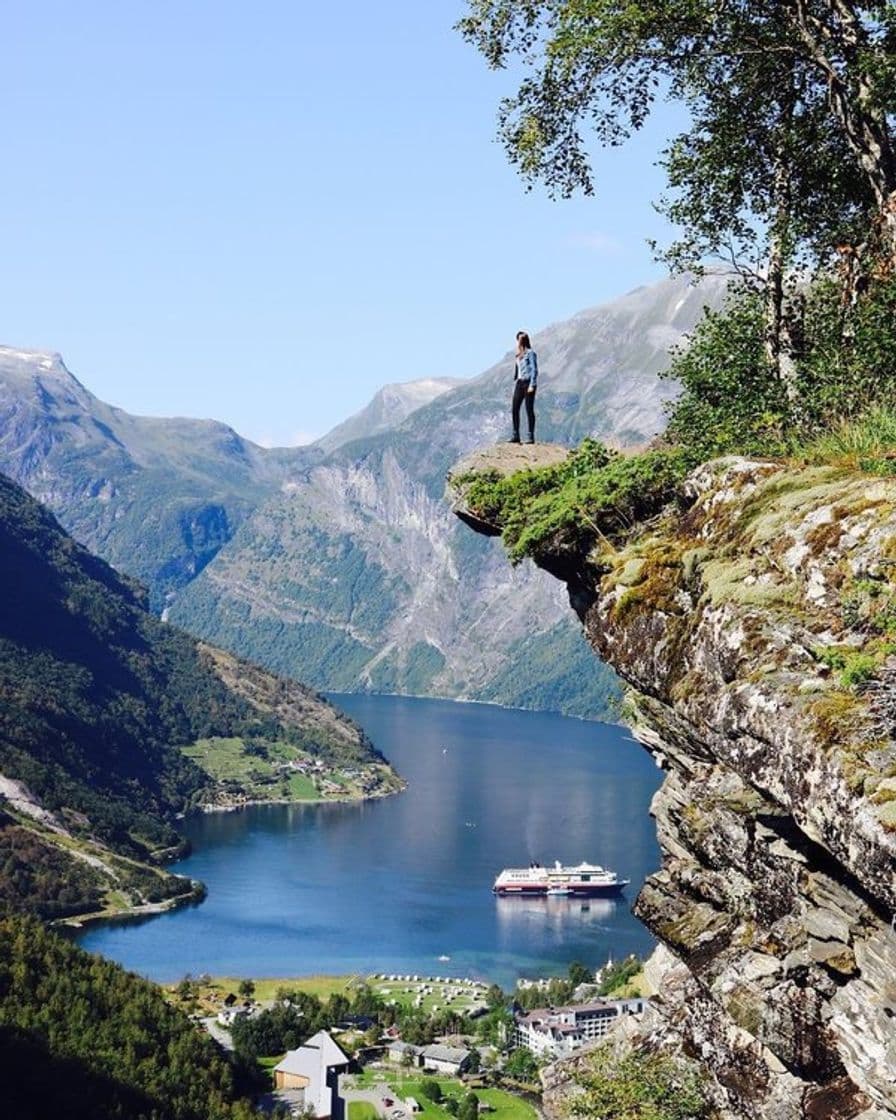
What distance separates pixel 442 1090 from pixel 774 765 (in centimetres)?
8561

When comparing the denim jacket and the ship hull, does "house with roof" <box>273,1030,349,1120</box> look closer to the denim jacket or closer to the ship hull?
the ship hull

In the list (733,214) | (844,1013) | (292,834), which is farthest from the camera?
(292,834)

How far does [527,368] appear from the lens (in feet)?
61.2

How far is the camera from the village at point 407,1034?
271 feet

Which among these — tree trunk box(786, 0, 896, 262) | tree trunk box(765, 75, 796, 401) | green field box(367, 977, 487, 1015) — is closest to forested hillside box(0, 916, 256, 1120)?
green field box(367, 977, 487, 1015)

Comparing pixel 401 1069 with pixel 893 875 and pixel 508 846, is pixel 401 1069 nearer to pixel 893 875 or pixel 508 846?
pixel 508 846

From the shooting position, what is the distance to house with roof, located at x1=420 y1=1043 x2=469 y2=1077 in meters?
90.5

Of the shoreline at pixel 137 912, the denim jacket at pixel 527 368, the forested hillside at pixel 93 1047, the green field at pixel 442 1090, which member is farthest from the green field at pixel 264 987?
the denim jacket at pixel 527 368

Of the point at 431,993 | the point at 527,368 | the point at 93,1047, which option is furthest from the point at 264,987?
the point at 527,368

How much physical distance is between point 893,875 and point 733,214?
1240 centimetres

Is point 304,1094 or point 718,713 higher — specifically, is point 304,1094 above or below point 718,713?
below

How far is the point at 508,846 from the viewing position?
160 metres

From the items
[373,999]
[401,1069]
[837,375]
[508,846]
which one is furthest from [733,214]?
[508,846]

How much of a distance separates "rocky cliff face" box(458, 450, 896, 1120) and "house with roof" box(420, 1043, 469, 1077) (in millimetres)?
83773
